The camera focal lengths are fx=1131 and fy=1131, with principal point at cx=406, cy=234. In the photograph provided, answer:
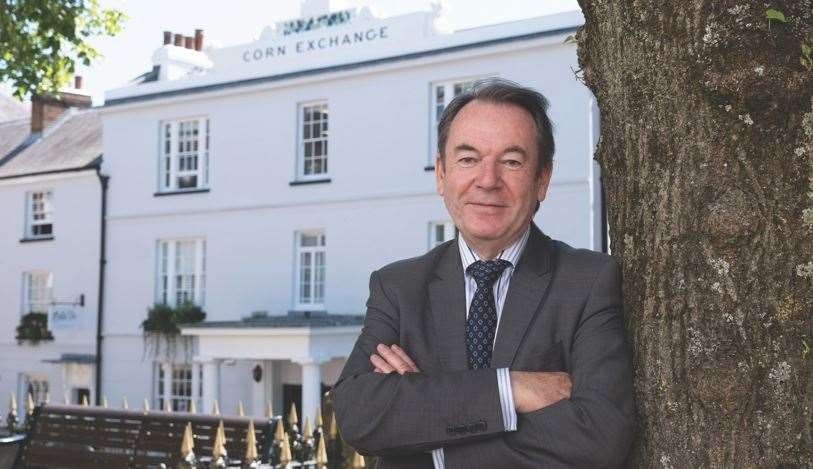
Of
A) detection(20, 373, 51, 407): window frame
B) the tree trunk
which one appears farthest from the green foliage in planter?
the tree trunk

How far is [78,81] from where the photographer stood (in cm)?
3944

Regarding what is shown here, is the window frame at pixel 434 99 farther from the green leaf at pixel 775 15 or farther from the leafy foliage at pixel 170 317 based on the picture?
the green leaf at pixel 775 15

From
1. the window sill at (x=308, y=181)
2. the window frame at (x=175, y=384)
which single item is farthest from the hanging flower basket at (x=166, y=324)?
the window sill at (x=308, y=181)

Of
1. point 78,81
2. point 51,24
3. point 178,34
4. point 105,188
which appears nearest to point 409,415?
point 51,24

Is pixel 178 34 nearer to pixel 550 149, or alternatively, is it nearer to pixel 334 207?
pixel 334 207

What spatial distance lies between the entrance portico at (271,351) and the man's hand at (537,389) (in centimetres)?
2136

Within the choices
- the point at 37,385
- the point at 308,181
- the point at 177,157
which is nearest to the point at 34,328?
the point at 37,385

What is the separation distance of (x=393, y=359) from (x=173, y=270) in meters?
26.5

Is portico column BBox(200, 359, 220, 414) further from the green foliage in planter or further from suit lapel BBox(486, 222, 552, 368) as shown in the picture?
suit lapel BBox(486, 222, 552, 368)

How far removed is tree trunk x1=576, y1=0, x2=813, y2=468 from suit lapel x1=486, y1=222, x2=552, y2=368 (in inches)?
10.6

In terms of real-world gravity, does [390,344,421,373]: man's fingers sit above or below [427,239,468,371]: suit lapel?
below

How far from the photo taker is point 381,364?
10.1ft

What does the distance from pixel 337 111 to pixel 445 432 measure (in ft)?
77.3

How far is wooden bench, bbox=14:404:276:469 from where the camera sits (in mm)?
9086
